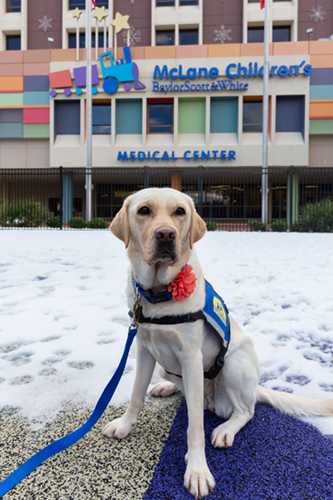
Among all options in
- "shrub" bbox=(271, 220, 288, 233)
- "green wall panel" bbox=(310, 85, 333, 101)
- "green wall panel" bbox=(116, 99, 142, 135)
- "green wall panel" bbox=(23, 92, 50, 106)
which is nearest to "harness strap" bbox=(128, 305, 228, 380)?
"shrub" bbox=(271, 220, 288, 233)

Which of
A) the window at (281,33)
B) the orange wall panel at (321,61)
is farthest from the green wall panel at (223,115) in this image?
the window at (281,33)

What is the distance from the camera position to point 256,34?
2600 cm

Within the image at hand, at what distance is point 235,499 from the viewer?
4.23 ft

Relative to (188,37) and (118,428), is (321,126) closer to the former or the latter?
(188,37)

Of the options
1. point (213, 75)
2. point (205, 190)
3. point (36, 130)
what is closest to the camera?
point (213, 75)

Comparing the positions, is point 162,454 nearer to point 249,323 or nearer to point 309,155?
point 249,323

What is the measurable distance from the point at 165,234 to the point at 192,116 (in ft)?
78.2

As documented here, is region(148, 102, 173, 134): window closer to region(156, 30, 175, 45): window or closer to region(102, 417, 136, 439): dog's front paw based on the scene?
region(156, 30, 175, 45): window

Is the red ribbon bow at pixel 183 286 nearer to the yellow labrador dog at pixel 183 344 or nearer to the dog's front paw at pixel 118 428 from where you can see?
the yellow labrador dog at pixel 183 344

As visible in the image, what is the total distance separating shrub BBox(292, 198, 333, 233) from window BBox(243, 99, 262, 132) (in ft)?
30.9

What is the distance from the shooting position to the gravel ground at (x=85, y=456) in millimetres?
1323

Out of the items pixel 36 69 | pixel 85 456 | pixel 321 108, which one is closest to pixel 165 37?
pixel 36 69

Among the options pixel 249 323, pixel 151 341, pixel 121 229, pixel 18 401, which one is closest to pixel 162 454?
pixel 151 341

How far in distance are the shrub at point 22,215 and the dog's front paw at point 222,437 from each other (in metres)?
17.3
